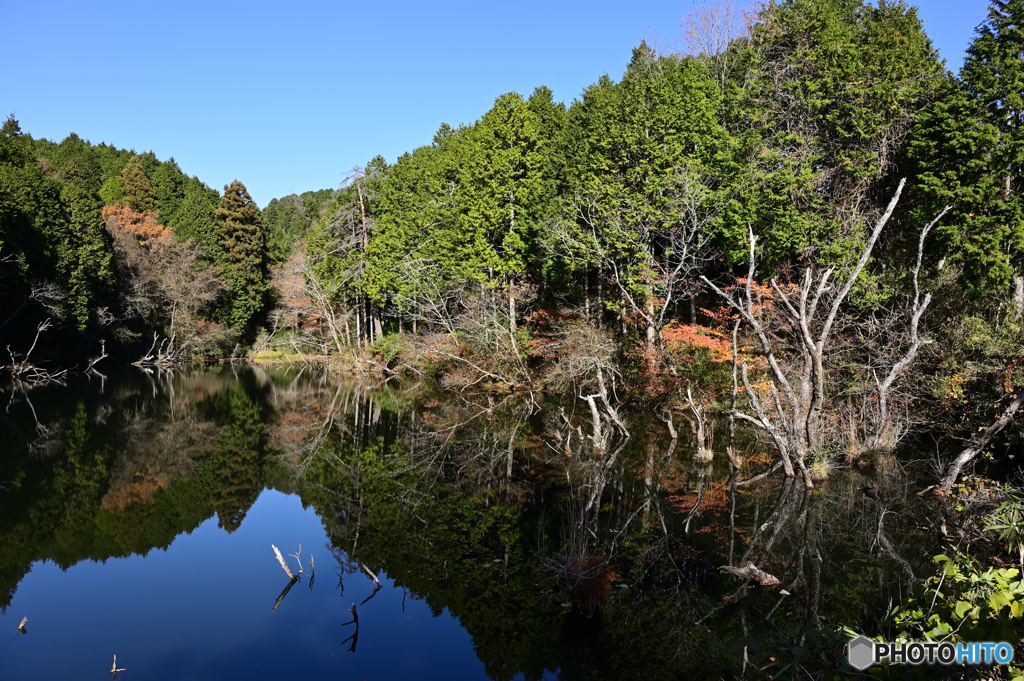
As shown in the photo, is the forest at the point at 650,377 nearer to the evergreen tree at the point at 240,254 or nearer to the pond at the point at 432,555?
the pond at the point at 432,555

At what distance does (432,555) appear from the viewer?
1052 cm

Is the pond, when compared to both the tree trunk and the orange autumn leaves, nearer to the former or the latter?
the tree trunk

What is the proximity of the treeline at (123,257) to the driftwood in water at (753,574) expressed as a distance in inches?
1298

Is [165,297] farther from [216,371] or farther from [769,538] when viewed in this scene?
[769,538]

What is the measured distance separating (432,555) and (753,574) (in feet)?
16.6

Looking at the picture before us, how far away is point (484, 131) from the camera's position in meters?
30.8

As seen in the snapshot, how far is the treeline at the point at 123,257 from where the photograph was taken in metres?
32.2

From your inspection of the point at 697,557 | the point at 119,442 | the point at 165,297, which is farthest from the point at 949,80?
the point at 165,297

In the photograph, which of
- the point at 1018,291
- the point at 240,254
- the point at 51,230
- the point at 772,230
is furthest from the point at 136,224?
the point at 1018,291

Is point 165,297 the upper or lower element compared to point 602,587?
upper

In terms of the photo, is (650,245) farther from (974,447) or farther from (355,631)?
(355,631)

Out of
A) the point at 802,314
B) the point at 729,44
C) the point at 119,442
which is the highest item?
the point at 729,44

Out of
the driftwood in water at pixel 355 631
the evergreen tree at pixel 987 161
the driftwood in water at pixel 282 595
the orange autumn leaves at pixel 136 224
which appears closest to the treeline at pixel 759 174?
the evergreen tree at pixel 987 161

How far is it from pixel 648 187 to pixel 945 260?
404 inches
